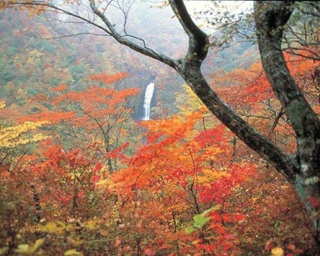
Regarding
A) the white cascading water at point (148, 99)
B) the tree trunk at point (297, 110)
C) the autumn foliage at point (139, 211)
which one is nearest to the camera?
the autumn foliage at point (139, 211)

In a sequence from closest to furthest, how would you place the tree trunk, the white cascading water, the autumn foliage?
the autumn foliage → the tree trunk → the white cascading water

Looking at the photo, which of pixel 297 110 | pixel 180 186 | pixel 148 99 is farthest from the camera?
pixel 148 99

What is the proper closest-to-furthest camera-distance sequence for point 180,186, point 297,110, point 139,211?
point 297,110, point 139,211, point 180,186

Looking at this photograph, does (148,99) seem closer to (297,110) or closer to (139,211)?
(139,211)

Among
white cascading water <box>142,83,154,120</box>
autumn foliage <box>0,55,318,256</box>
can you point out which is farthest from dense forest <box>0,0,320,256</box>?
white cascading water <box>142,83,154,120</box>

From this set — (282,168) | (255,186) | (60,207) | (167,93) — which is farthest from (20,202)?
(167,93)

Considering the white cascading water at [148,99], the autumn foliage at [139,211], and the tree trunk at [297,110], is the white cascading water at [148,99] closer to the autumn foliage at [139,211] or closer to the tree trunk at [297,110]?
the autumn foliage at [139,211]

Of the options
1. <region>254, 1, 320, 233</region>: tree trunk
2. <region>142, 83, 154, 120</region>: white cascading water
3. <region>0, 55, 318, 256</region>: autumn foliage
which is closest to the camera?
<region>0, 55, 318, 256</region>: autumn foliage

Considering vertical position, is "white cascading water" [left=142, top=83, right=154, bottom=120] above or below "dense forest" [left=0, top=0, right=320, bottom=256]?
above

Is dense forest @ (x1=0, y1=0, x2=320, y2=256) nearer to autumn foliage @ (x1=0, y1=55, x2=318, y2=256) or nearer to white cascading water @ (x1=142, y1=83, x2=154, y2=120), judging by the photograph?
autumn foliage @ (x1=0, y1=55, x2=318, y2=256)

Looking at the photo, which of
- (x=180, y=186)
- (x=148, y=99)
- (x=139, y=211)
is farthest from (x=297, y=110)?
(x=148, y=99)

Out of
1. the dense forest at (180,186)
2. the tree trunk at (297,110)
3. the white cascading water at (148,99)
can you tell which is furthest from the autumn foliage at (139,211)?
the white cascading water at (148,99)

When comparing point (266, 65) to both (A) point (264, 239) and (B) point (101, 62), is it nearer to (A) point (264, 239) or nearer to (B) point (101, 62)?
(A) point (264, 239)

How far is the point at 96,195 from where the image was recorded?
431 cm
